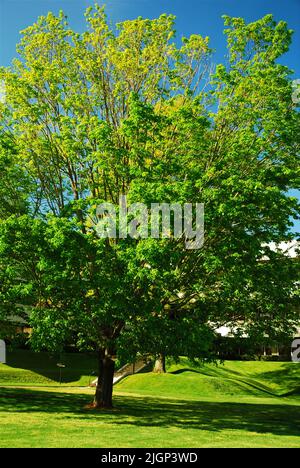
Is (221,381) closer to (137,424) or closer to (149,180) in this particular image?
(137,424)

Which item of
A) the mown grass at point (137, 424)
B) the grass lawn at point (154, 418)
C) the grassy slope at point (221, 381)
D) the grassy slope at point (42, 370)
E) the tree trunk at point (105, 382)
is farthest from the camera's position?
the grassy slope at point (42, 370)

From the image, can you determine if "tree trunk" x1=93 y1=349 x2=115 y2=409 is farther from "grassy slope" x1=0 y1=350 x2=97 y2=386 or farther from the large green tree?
"grassy slope" x1=0 y1=350 x2=97 y2=386

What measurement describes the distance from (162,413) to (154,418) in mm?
2687

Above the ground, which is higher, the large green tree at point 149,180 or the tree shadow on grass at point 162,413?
the large green tree at point 149,180

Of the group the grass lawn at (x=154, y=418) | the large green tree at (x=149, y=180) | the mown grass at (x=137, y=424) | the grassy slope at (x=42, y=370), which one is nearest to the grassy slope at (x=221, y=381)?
the grass lawn at (x=154, y=418)

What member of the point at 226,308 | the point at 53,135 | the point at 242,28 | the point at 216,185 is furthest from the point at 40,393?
the point at 242,28

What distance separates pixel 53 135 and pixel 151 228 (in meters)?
8.19

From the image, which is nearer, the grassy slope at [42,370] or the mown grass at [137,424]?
the mown grass at [137,424]

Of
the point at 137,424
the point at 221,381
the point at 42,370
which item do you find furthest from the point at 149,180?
the point at 42,370

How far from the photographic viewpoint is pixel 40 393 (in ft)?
107

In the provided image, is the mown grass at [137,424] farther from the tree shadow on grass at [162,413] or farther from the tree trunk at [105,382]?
the tree trunk at [105,382]

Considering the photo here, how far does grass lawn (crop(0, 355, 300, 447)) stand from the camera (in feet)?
52.6

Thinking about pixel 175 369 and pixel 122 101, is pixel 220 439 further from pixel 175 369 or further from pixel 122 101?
pixel 175 369

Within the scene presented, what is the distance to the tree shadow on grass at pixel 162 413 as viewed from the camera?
21.0 meters
